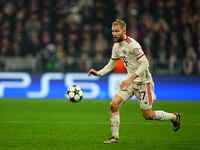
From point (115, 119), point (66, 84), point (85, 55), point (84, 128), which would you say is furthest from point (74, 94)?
point (85, 55)

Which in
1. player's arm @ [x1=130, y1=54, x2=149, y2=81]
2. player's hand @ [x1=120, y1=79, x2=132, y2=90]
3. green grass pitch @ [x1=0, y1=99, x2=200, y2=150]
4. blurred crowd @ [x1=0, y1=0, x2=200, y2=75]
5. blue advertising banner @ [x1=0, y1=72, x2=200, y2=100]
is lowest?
green grass pitch @ [x1=0, y1=99, x2=200, y2=150]

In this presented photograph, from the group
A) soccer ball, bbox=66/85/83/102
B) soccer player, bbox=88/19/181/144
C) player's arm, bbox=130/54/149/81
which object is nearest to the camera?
player's arm, bbox=130/54/149/81

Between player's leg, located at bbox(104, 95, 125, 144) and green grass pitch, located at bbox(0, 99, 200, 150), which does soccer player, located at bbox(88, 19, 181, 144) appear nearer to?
player's leg, located at bbox(104, 95, 125, 144)

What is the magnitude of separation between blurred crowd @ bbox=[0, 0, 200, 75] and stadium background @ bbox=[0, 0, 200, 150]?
32 mm

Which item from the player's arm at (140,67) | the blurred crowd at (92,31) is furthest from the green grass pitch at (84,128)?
the blurred crowd at (92,31)

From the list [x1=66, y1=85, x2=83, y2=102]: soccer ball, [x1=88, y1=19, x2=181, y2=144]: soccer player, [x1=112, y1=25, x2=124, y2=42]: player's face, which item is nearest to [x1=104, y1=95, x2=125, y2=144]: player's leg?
[x1=88, y1=19, x2=181, y2=144]: soccer player

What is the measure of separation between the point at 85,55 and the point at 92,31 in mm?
1483

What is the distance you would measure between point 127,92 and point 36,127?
260 centimetres

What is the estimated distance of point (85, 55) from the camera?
1662 centimetres

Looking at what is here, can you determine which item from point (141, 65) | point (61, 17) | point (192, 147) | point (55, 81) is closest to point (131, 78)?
point (141, 65)

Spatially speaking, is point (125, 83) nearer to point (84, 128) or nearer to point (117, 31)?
point (117, 31)

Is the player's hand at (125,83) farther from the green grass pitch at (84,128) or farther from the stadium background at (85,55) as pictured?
the stadium background at (85,55)

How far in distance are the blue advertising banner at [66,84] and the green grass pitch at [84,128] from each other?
1.39 meters

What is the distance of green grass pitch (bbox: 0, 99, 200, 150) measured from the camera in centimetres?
752
